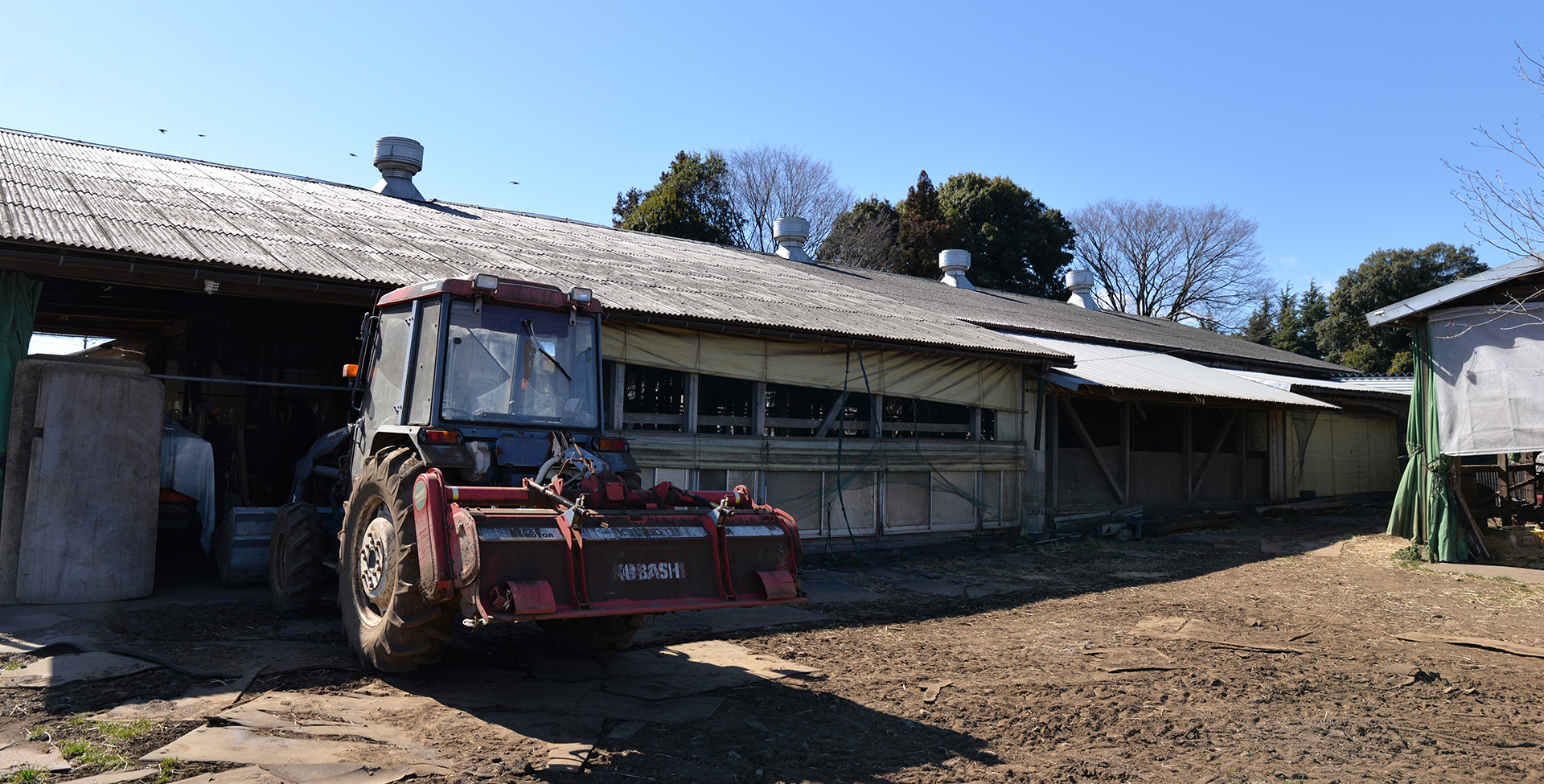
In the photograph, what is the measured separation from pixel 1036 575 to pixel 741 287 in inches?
243

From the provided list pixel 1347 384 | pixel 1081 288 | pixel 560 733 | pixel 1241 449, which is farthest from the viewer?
pixel 1081 288

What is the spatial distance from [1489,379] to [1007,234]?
90.5 ft

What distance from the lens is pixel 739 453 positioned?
1150 cm

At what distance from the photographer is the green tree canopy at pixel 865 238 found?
3812 centimetres

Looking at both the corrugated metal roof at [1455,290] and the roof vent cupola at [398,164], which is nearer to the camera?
the corrugated metal roof at [1455,290]

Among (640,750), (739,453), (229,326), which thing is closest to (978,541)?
(739,453)

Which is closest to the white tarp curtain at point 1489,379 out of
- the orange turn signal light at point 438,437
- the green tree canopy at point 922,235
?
the orange turn signal light at point 438,437

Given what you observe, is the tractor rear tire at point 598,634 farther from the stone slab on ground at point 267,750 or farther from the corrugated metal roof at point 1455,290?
the corrugated metal roof at point 1455,290

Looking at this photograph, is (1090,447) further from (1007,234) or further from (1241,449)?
(1007,234)

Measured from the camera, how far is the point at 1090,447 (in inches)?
643

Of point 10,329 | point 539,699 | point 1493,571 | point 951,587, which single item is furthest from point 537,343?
point 1493,571

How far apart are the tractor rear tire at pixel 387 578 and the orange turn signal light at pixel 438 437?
13 centimetres

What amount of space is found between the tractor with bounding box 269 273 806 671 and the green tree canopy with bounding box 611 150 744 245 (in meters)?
26.5

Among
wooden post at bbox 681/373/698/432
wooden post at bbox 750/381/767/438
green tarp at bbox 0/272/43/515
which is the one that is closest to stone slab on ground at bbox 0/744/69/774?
green tarp at bbox 0/272/43/515
